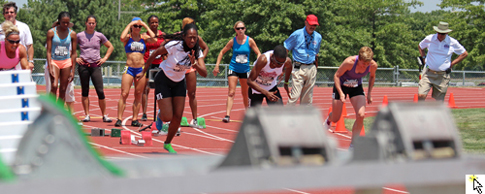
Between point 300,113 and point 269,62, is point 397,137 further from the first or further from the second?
point 269,62

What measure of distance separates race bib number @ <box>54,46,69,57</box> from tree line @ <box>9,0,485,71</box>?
30255mm

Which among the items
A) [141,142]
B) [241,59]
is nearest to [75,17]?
[241,59]

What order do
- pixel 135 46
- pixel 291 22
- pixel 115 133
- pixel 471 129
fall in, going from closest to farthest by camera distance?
pixel 115 133, pixel 135 46, pixel 471 129, pixel 291 22

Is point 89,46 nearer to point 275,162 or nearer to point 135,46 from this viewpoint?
point 135,46

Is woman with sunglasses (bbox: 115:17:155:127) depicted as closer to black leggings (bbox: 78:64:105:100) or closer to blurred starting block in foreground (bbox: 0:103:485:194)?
black leggings (bbox: 78:64:105:100)

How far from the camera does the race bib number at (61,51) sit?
948cm

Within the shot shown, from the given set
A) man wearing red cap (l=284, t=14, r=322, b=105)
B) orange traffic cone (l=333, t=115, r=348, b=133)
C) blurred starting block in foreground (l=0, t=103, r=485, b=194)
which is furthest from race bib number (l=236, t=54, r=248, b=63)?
blurred starting block in foreground (l=0, t=103, r=485, b=194)

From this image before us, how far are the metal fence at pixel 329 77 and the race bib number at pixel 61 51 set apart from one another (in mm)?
15083

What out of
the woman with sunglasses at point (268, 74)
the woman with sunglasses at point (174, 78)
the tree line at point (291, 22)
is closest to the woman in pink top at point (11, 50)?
the woman with sunglasses at point (174, 78)

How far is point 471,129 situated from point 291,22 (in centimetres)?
2997

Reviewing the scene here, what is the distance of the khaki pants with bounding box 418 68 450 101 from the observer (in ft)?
32.2

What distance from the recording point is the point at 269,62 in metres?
7.64

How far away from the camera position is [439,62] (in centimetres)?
975

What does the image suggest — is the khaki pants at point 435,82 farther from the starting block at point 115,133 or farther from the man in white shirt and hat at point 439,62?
the starting block at point 115,133
